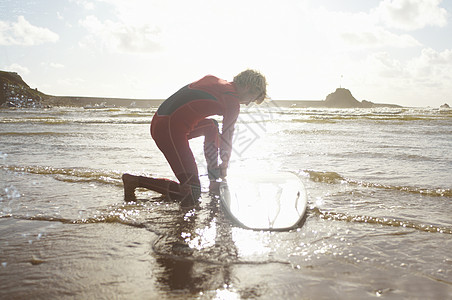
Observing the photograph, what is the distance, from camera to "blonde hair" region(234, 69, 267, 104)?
10.3 feet


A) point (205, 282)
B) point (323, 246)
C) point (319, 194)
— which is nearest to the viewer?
point (205, 282)

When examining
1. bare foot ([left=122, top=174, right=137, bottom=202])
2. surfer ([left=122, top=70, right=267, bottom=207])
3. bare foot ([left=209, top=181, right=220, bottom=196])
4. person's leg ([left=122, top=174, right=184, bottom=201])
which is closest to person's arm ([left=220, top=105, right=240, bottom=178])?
surfer ([left=122, top=70, right=267, bottom=207])

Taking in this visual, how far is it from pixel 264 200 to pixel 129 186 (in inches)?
50.8

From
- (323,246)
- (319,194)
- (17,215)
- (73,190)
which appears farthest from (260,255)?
(73,190)

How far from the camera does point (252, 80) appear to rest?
124 inches

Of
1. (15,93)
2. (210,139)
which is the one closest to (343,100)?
(15,93)

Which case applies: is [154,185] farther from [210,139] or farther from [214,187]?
[210,139]

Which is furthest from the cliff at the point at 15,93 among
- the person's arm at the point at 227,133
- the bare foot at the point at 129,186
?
Answer: the person's arm at the point at 227,133

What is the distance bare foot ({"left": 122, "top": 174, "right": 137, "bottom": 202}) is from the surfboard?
85 cm

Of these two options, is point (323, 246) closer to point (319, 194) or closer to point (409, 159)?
point (319, 194)

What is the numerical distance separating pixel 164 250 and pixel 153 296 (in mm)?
552

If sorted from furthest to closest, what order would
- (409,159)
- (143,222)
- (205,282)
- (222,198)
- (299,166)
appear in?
(409,159), (299,166), (222,198), (143,222), (205,282)

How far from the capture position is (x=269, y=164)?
5.57 m

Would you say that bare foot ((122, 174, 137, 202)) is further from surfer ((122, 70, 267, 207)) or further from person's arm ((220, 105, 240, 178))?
person's arm ((220, 105, 240, 178))
